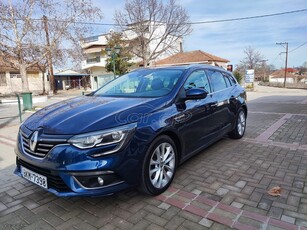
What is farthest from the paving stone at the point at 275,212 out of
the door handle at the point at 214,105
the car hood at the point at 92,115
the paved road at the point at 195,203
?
the door handle at the point at 214,105

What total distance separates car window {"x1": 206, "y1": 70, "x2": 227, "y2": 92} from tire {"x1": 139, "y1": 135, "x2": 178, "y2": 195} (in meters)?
1.71

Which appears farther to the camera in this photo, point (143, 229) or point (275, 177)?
point (275, 177)

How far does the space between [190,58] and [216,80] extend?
2842cm

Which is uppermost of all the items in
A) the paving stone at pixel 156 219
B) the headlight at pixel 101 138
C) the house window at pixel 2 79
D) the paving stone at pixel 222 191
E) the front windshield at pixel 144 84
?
the house window at pixel 2 79

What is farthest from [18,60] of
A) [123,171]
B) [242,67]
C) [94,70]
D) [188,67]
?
[242,67]

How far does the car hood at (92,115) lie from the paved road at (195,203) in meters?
0.94

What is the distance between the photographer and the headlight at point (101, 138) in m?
2.30

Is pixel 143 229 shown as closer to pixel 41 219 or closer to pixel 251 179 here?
pixel 41 219

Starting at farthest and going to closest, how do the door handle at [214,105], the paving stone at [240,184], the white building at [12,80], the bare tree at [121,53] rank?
the white building at [12,80] < the bare tree at [121,53] < the door handle at [214,105] < the paving stone at [240,184]

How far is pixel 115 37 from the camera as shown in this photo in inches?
1123

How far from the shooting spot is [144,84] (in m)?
3.67

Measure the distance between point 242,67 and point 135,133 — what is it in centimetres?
6509

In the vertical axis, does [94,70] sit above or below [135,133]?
above

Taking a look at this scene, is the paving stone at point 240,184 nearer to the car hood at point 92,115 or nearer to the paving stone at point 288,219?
the paving stone at point 288,219
